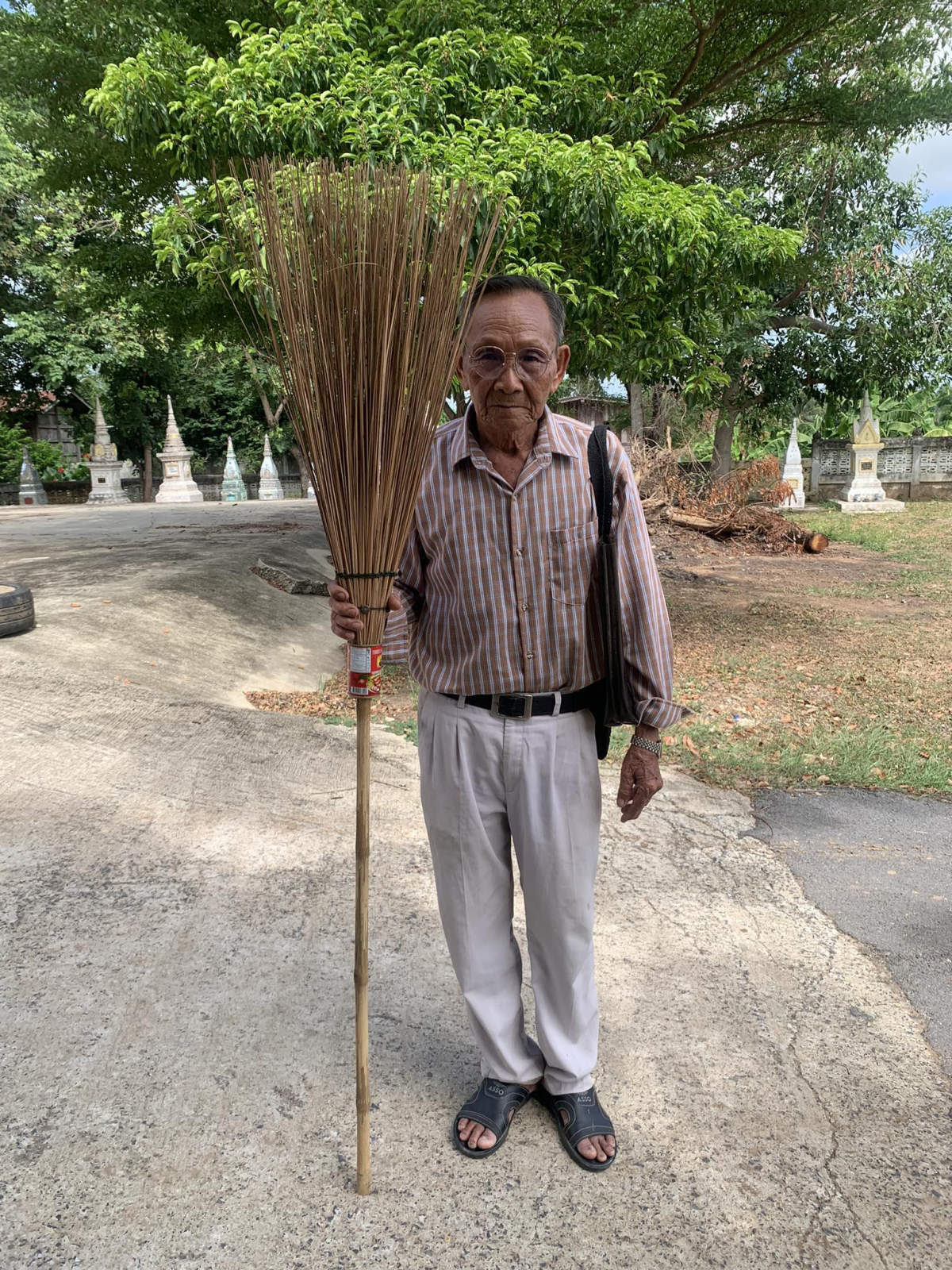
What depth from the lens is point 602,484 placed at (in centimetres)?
182

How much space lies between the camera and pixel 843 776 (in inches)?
173

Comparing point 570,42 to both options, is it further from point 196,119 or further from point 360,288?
point 360,288

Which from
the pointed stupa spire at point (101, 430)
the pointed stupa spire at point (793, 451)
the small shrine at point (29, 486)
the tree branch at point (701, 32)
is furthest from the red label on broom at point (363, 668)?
the small shrine at point (29, 486)

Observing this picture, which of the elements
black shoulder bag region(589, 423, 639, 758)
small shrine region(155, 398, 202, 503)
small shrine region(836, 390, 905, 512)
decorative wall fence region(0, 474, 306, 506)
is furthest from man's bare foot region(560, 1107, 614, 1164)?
decorative wall fence region(0, 474, 306, 506)

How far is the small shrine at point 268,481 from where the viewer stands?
29625 mm

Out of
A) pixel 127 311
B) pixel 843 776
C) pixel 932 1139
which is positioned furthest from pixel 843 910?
pixel 127 311

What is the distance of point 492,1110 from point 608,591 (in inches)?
46.7

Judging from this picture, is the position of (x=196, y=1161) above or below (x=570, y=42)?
below

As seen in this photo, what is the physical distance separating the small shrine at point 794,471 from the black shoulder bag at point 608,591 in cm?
2207

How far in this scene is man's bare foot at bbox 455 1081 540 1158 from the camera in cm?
193

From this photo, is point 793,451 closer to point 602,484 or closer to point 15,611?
point 15,611

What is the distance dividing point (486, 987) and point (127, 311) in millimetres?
10805

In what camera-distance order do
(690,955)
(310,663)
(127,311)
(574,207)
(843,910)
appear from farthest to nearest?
(127,311)
(310,663)
(574,207)
(843,910)
(690,955)

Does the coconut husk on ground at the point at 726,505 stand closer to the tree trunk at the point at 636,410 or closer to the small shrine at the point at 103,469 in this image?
the tree trunk at the point at 636,410
